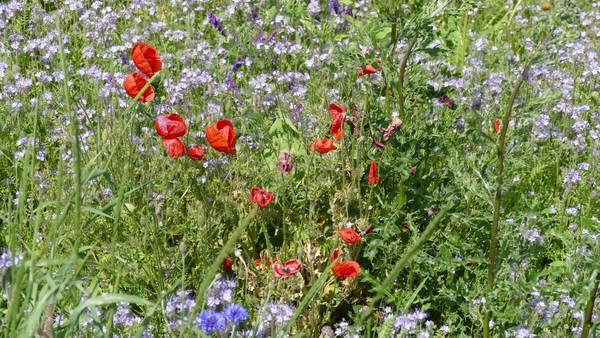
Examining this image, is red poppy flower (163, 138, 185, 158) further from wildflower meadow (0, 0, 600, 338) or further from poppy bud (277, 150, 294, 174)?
poppy bud (277, 150, 294, 174)

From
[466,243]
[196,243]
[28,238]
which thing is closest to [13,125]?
[28,238]

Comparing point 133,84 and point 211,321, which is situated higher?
point 133,84

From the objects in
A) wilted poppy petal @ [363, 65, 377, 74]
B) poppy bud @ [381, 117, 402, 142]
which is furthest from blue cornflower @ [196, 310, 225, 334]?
wilted poppy petal @ [363, 65, 377, 74]

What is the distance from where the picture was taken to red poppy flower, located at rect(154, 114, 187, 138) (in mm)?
2729

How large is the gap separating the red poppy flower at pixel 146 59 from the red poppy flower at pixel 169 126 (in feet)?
0.60

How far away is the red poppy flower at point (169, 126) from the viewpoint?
2.73 metres

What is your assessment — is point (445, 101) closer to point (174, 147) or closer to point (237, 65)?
point (174, 147)

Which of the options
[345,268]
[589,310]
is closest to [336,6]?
[345,268]

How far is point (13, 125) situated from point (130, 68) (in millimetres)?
543

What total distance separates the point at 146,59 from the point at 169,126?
0.81 feet

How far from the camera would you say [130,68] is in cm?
386

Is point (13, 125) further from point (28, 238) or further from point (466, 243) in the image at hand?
point (466, 243)

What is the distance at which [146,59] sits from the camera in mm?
2826

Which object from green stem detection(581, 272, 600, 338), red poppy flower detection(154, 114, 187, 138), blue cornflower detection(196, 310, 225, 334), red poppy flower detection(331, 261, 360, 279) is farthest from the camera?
red poppy flower detection(154, 114, 187, 138)
